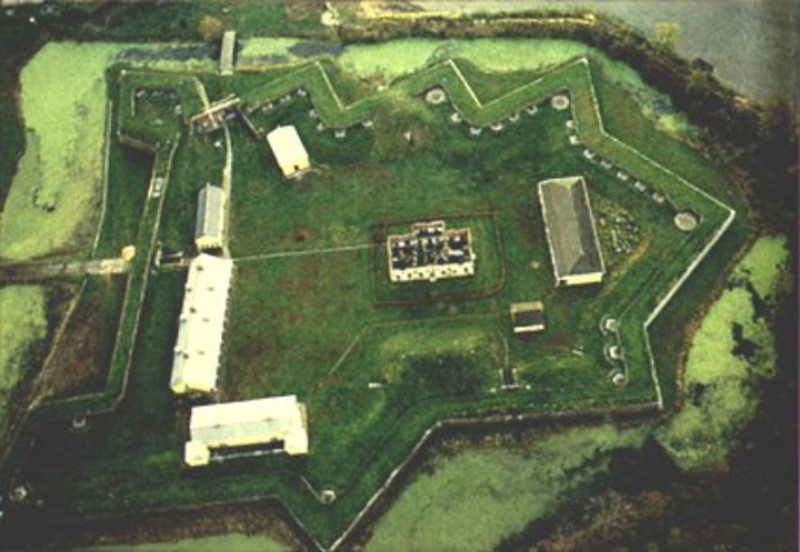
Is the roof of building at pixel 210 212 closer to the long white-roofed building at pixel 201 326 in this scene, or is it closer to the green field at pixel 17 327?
the long white-roofed building at pixel 201 326

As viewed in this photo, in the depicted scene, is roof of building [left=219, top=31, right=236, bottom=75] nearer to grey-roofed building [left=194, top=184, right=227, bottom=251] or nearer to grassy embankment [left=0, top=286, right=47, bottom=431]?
grey-roofed building [left=194, top=184, right=227, bottom=251]

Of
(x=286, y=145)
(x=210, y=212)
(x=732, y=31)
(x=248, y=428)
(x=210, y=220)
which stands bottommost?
(x=248, y=428)

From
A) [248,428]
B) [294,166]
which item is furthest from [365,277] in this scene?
[248,428]

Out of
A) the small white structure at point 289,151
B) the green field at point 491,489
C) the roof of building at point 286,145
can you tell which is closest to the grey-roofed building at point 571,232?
the green field at point 491,489

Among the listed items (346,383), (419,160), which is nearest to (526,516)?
(346,383)

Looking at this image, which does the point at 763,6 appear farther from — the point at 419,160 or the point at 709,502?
the point at 709,502

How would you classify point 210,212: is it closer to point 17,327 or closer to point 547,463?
point 17,327
